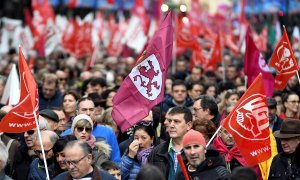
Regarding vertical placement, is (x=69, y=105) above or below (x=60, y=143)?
below

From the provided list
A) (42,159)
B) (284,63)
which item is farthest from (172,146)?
(284,63)

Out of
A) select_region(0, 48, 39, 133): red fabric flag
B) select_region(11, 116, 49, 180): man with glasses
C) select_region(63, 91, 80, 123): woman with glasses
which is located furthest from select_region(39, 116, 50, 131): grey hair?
select_region(63, 91, 80, 123): woman with glasses

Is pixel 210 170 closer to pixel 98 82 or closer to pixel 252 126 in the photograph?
pixel 252 126

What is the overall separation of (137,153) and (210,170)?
1.73 m

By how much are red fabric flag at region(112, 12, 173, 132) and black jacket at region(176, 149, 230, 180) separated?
5.45 feet

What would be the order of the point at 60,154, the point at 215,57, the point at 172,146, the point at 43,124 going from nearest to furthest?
1. the point at 60,154
2. the point at 172,146
3. the point at 43,124
4. the point at 215,57

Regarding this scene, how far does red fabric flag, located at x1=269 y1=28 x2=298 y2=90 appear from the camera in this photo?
47.7ft

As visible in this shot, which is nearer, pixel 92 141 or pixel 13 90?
pixel 92 141

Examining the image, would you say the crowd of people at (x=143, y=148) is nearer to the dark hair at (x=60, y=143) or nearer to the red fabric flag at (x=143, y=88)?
the dark hair at (x=60, y=143)

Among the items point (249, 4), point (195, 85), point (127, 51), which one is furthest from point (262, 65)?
point (249, 4)

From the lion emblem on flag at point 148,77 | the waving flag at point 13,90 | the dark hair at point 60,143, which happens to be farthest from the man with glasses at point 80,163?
the waving flag at point 13,90

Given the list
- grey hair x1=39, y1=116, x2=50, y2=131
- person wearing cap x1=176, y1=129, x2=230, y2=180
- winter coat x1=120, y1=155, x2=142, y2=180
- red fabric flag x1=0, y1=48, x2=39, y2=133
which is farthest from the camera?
grey hair x1=39, y1=116, x2=50, y2=131

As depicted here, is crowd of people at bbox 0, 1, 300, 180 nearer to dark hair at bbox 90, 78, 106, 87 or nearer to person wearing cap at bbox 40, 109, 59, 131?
person wearing cap at bbox 40, 109, 59, 131

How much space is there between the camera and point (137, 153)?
11.6 m
